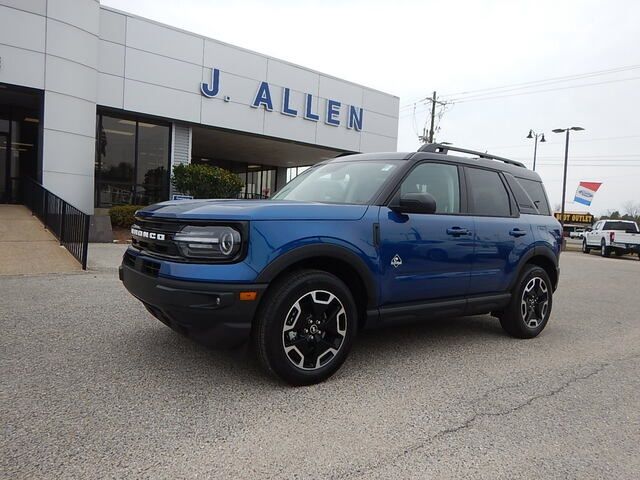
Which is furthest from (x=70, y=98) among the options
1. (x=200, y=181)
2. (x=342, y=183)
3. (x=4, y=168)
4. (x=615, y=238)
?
(x=615, y=238)

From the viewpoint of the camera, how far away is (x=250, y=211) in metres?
3.33

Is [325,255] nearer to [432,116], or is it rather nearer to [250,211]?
[250,211]

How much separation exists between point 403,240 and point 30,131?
55.6 feet

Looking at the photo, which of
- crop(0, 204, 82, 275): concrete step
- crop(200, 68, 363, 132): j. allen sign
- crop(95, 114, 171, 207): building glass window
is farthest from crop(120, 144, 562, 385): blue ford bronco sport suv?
crop(200, 68, 363, 132): j. allen sign

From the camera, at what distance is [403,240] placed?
13.0 ft

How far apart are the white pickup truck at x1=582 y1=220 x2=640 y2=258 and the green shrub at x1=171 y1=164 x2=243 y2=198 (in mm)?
18721

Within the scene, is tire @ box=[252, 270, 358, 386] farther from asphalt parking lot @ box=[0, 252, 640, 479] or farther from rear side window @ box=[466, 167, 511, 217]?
rear side window @ box=[466, 167, 511, 217]

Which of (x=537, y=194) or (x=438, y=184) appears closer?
(x=438, y=184)

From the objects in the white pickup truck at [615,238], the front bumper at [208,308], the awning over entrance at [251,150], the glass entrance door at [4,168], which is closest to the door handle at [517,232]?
the front bumper at [208,308]

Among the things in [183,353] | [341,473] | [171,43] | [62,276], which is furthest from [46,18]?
[341,473]

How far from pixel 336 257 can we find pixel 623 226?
85.0 ft

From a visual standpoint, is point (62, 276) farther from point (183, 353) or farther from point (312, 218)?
point (312, 218)

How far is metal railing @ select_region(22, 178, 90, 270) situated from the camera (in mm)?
9097

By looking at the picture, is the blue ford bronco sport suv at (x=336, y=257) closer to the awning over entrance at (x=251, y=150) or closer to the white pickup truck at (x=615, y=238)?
the awning over entrance at (x=251, y=150)
